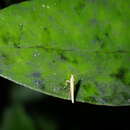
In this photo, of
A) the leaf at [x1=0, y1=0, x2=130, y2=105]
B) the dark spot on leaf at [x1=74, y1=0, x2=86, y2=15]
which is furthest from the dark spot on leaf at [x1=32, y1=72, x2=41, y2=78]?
the dark spot on leaf at [x1=74, y1=0, x2=86, y2=15]

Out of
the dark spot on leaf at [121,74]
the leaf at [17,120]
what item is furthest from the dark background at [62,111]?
the dark spot on leaf at [121,74]

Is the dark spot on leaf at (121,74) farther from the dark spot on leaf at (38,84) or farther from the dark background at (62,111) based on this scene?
the dark background at (62,111)

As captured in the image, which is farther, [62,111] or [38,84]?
[62,111]

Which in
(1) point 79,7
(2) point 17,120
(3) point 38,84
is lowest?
(2) point 17,120

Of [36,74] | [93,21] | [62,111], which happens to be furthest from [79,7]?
[62,111]

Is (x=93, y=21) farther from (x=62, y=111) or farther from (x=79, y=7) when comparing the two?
(x=62, y=111)

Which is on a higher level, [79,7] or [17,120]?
[79,7]
